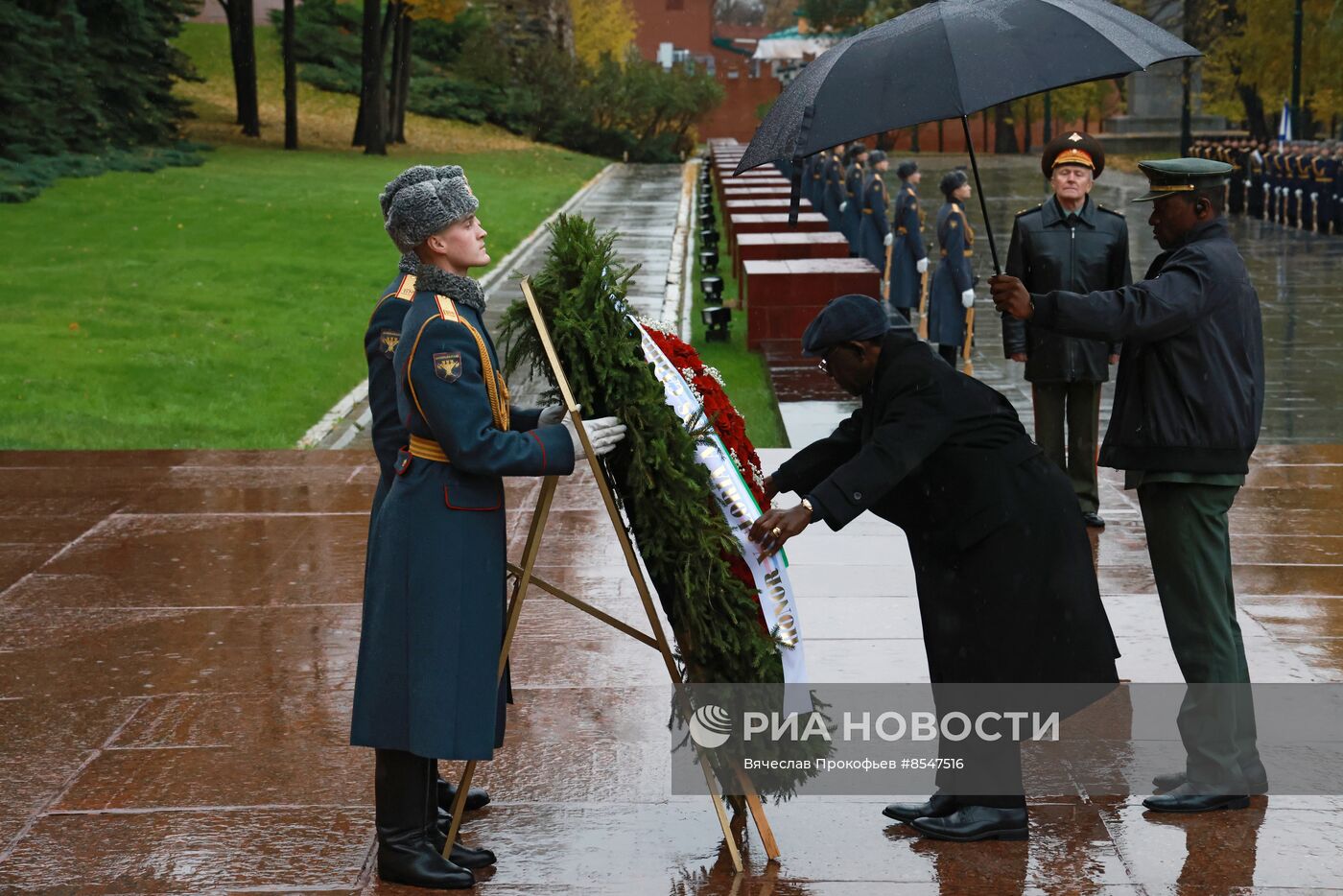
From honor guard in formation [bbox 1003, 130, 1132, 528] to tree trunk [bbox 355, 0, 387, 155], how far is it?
36.3 metres

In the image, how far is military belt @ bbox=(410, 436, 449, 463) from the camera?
14.3 ft

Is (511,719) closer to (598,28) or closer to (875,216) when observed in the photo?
(875,216)

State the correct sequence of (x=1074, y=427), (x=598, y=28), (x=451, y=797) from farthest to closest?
(x=598, y=28), (x=1074, y=427), (x=451, y=797)

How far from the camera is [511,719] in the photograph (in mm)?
5840

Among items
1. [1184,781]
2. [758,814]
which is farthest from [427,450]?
[1184,781]

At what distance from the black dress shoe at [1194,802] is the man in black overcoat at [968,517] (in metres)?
0.41

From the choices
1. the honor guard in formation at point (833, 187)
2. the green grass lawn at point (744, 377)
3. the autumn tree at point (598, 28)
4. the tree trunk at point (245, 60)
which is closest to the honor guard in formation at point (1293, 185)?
the honor guard in formation at point (833, 187)

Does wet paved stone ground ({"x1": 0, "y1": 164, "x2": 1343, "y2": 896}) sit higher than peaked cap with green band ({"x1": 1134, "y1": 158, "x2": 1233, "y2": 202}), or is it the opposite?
peaked cap with green band ({"x1": 1134, "y1": 158, "x2": 1233, "y2": 202})

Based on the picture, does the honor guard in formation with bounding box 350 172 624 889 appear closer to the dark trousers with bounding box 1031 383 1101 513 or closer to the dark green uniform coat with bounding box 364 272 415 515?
the dark green uniform coat with bounding box 364 272 415 515

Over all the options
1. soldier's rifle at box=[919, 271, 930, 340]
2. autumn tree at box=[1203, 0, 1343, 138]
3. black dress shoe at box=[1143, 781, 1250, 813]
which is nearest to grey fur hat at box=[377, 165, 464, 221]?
black dress shoe at box=[1143, 781, 1250, 813]

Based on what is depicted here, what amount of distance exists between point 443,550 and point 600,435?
1.70 feet

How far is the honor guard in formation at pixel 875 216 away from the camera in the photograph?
19766mm

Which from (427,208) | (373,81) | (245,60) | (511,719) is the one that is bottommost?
(511,719)

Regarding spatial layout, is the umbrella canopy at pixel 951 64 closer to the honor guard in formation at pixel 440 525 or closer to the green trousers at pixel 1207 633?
the honor guard in formation at pixel 440 525
